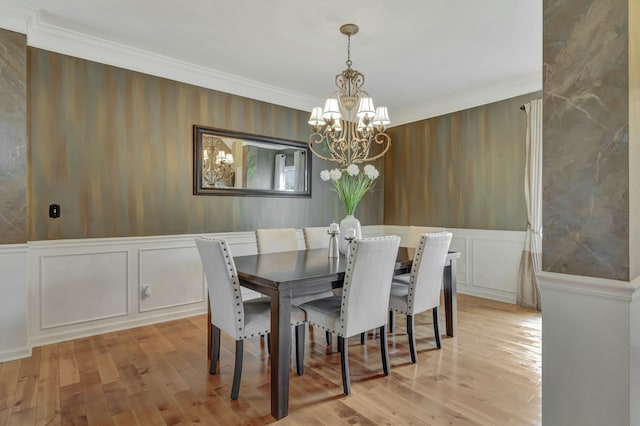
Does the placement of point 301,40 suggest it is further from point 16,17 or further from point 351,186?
point 16,17

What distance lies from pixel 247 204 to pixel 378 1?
102 inches

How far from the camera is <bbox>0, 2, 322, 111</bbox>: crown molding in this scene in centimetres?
275

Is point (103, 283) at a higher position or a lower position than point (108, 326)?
higher

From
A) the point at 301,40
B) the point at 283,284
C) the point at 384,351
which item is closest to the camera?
the point at 283,284

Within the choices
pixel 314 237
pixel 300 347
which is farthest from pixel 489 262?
pixel 300 347

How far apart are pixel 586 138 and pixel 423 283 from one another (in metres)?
1.72

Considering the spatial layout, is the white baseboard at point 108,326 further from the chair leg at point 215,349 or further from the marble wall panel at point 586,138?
the marble wall panel at point 586,138

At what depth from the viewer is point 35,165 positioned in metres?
2.97

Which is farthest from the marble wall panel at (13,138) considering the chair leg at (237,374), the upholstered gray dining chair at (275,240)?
the chair leg at (237,374)

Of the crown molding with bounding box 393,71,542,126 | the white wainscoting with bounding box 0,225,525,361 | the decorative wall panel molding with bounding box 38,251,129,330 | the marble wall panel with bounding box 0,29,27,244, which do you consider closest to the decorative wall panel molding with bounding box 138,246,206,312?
the white wainscoting with bounding box 0,225,525,361

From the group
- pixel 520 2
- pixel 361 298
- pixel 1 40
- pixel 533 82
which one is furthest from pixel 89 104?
pixel 533 82

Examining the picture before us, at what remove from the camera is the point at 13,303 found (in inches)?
108

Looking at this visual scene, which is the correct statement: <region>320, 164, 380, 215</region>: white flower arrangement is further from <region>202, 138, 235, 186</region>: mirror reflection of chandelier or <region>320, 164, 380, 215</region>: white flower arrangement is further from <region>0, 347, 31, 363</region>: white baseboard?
<region>0, 347, 31, 363</region>: white baseboard

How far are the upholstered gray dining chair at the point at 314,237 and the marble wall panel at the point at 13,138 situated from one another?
2325 millimetres
